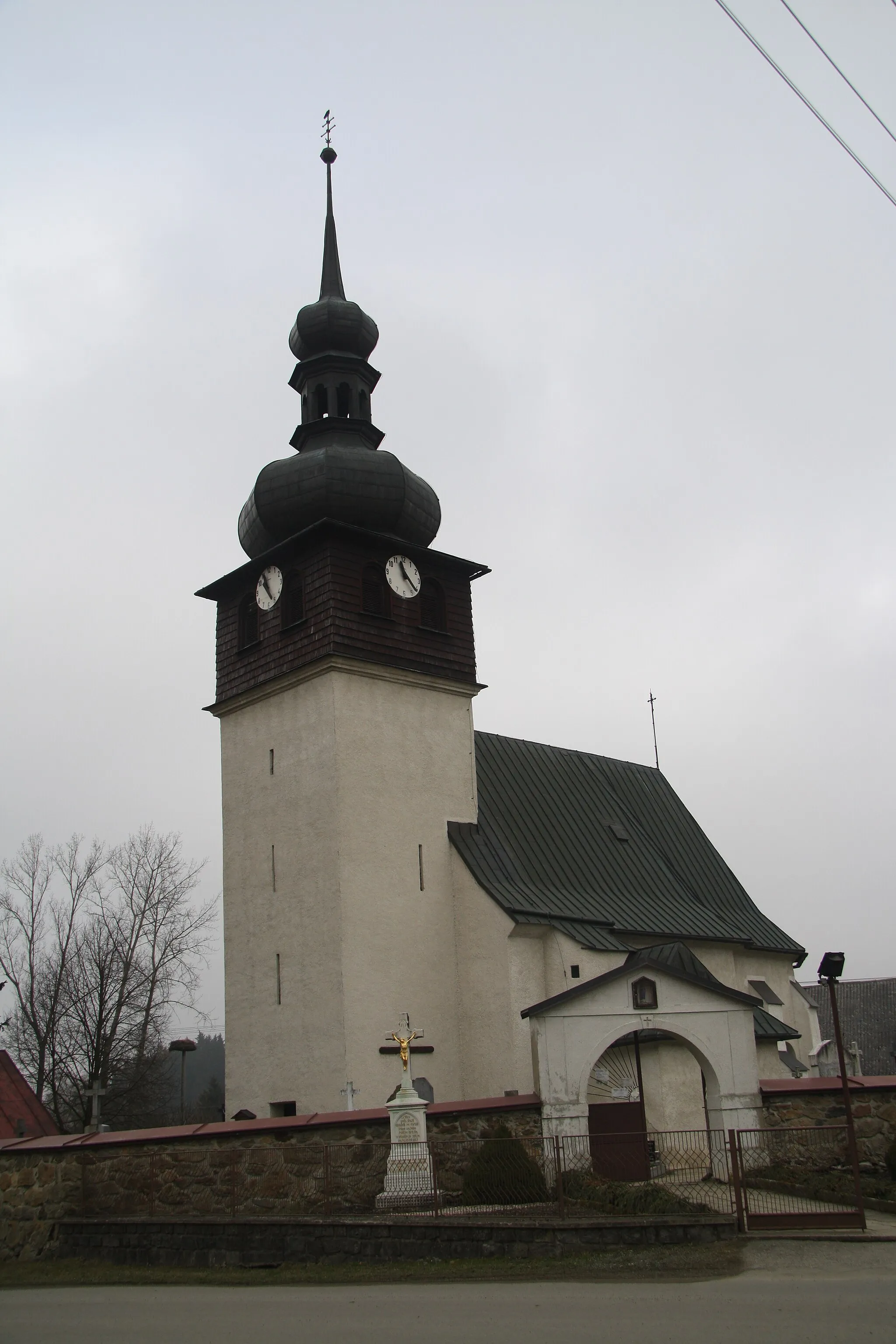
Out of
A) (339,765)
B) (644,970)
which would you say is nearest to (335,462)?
Answer: (339,765)

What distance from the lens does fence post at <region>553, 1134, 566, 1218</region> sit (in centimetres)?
1244

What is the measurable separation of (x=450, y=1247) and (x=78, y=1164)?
5790 millimetres

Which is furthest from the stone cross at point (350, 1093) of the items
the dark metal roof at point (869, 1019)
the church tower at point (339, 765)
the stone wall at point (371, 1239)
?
the dark metal roof at point (869, 1019)

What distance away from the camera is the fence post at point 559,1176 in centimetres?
1244

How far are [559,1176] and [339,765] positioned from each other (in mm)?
11197

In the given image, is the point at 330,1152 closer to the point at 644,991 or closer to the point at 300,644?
the point at 644,991

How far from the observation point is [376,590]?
24719 millimetres

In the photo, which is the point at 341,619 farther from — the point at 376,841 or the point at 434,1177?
the point at 434,1177

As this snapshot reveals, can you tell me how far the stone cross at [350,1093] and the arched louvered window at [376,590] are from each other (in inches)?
340

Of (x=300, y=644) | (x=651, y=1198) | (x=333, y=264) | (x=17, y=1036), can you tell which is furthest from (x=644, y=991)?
(x=17, y=1036)

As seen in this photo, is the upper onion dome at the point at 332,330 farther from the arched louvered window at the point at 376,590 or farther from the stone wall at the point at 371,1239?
the stone wall at the point at 371,1239

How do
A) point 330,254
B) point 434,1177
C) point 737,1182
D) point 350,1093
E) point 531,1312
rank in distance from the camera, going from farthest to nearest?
point 330,254 < point 350,1093 < point 434,1177 < point 737,1182 < point 531,1312

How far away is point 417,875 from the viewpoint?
23.4 meters

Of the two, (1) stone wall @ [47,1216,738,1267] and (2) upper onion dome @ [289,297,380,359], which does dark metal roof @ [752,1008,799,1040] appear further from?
(2) upper onion dome @ [289,297,380,359]
